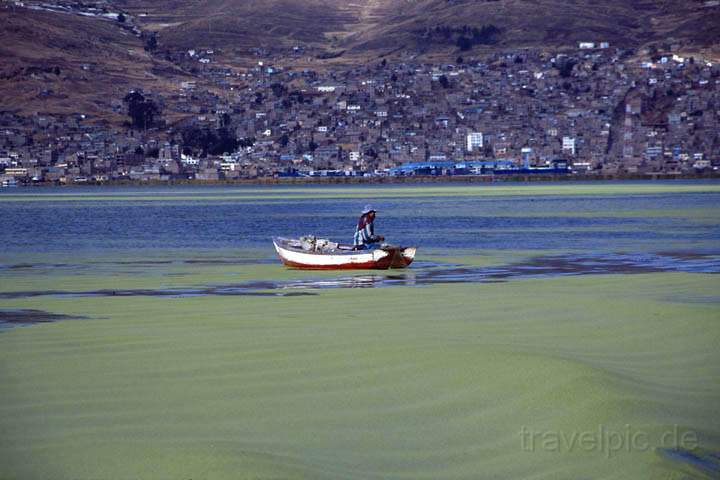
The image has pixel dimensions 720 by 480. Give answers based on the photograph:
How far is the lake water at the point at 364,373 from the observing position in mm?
11492

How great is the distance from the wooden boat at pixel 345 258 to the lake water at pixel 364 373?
492mm

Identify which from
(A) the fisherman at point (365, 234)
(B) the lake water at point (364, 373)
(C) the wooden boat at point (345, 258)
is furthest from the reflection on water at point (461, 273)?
(A) the fisherman at point (365, 234)

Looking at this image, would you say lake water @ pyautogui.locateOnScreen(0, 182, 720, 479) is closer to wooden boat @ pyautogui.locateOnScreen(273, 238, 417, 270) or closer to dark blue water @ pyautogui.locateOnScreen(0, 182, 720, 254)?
wooden boat @ pyautogui.locateOnScreen(273, 238, 417, 270)

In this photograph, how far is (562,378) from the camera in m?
14.5

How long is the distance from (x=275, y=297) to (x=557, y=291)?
567 cm

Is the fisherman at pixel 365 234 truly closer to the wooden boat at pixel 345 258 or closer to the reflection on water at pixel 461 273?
the wooden boat at pixel 345 258

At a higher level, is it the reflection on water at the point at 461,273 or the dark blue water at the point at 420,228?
the reflection on water at the point at 461,273

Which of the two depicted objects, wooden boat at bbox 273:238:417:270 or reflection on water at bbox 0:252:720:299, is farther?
wooden boat at bbox 273:238:417:270

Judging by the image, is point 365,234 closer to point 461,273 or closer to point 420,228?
point 461,273

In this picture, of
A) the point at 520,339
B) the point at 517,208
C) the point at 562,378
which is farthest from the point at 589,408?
the point at 517,208

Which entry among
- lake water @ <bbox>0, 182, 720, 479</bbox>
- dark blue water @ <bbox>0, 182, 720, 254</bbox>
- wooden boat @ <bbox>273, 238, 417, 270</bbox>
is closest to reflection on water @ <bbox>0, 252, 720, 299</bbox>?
lake water @ <bbox>0, 182, 720, 479</bbox>

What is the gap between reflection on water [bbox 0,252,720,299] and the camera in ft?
86.5

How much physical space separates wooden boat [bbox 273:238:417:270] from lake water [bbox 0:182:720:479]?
492 mm

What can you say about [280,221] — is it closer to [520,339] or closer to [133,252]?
[133,252]
